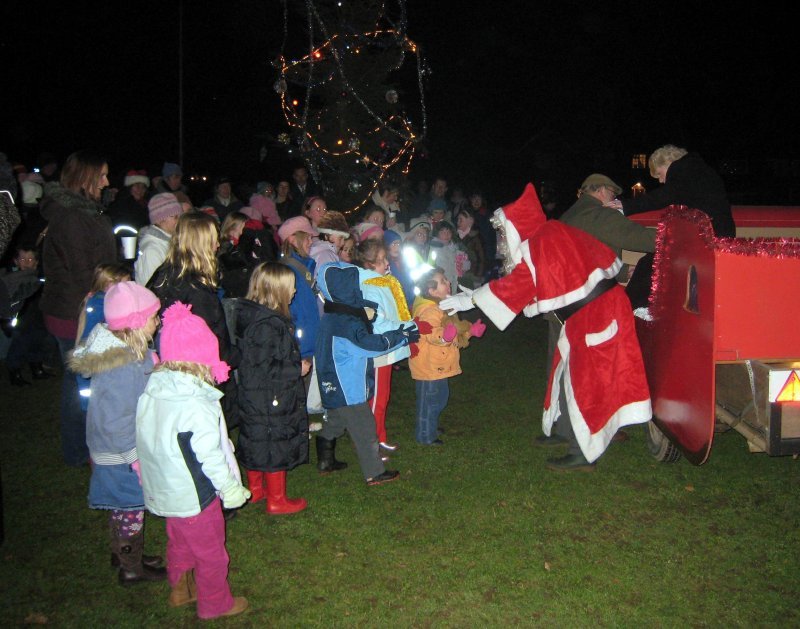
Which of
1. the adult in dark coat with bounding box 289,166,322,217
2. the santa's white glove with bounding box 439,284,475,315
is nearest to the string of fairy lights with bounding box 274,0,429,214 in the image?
the adult in dark coat with bounding box 289,166,322,217

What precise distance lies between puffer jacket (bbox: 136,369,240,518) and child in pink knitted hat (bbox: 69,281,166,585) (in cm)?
36

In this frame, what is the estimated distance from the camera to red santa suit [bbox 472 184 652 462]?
16.9 feet

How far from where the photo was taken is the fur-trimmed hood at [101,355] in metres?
3.82

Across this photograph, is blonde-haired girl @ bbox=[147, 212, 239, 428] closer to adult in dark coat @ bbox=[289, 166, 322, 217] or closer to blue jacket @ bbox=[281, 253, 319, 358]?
blue jacket @ bbox=[281, 253, 319, 358]

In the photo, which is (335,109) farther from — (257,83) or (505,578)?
(257,83)

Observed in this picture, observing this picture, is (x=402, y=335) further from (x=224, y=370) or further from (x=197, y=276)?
(x=224, y=370)

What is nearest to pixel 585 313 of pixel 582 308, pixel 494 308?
pixel 582 308

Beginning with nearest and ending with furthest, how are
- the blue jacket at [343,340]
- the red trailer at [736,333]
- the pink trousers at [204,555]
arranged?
the pink trousers at [204,555] < the red trailer at [736,333] < the blue jacket at [343,340]

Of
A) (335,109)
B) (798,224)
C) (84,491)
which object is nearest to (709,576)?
(798,224)

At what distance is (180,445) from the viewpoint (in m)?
3.46

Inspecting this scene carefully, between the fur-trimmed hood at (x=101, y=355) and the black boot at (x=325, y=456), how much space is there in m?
2.04

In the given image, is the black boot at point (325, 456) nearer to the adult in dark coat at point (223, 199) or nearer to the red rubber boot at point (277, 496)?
the red rubber boot at point (277, 496)

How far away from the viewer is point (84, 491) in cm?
523

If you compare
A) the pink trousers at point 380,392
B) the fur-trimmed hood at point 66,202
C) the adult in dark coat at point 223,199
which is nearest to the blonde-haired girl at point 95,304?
the fur-trimmed hood at point 66,202
